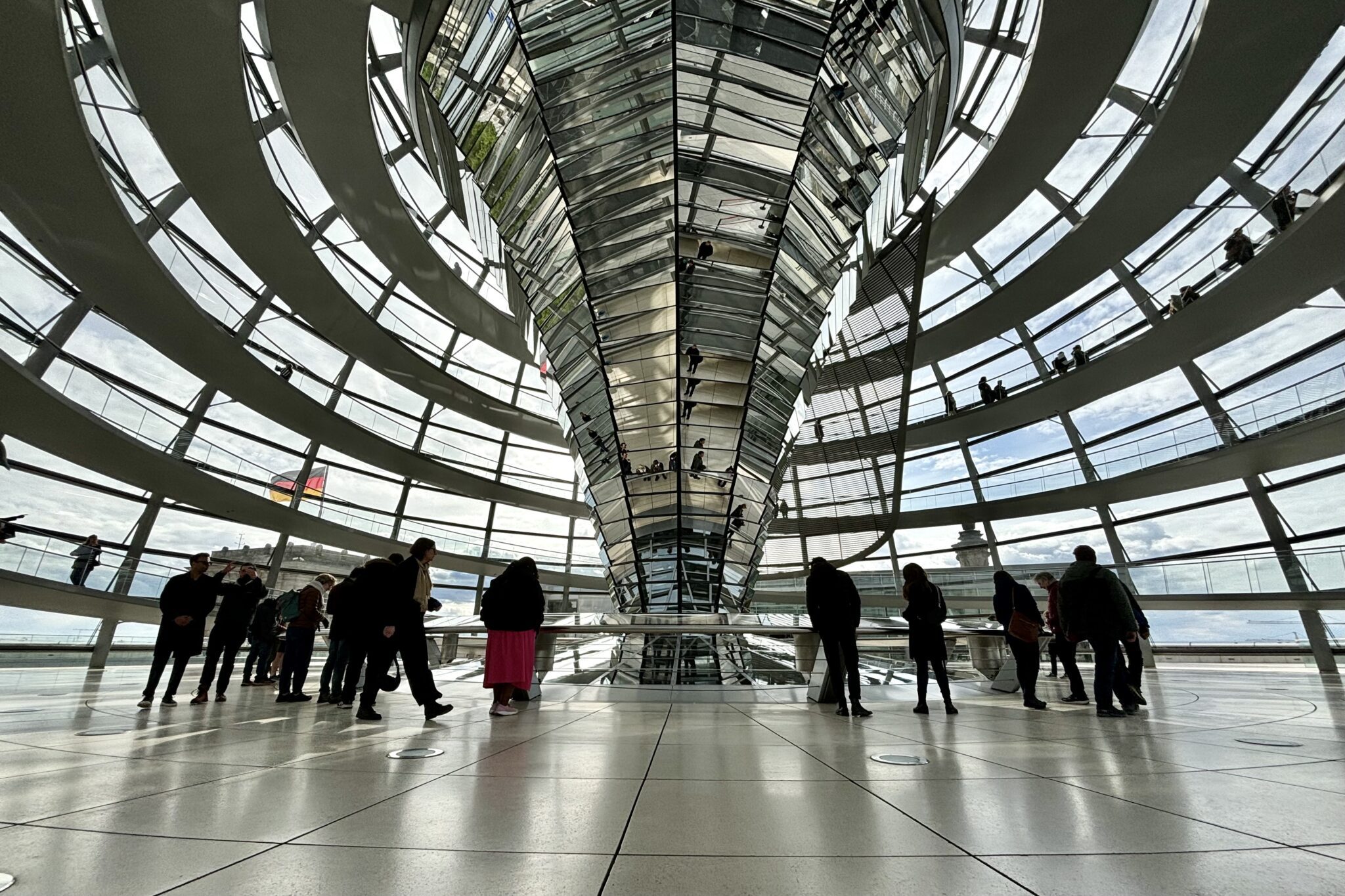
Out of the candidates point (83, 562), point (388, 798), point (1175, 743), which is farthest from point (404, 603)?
point (83, 562)

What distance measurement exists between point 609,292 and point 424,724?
32.0ft

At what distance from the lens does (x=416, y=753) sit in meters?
3.74

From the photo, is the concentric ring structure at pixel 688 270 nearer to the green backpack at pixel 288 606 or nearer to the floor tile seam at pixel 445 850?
the green backpack at pixel 288 606

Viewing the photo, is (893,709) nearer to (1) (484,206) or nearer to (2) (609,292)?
(2) (609,292)

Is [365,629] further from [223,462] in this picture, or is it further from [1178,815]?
[223,462]

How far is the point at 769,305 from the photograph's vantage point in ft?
44.6

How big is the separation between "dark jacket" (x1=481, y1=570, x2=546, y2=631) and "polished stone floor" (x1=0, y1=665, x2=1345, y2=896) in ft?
5.02

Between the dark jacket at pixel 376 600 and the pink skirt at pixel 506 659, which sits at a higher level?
the dark jacket at pixel 376 600

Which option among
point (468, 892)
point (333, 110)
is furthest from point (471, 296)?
point (468, 892)

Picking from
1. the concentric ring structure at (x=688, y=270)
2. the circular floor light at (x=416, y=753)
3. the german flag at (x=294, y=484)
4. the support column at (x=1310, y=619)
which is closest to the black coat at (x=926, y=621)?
the concentric ring structure at (x=688, y=270)

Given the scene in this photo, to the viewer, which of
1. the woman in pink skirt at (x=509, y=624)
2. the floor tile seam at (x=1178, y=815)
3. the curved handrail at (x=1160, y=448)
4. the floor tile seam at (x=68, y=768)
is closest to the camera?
the floor tile seam at (x=1178, y=815)

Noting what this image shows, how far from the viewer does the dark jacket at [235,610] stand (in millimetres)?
7270

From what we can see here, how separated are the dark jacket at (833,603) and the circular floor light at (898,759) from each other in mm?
2549

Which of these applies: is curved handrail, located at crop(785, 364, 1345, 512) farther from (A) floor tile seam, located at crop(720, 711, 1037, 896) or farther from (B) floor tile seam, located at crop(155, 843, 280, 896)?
(B) floor tile seam, located at crop(155, 843, 280, 896)
